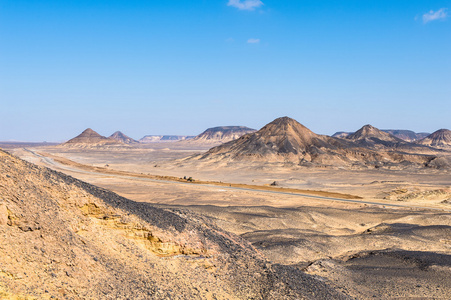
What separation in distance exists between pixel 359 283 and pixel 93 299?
35.7 ft

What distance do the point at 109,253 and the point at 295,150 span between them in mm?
88446

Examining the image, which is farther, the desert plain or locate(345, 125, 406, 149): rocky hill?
locate(345, 125, 406, 149): rocky hill

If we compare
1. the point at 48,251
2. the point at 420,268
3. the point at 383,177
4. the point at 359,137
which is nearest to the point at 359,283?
the point at 420,268

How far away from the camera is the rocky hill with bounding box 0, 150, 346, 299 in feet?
26.2

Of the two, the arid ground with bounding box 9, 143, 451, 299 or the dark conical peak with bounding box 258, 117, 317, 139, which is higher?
the dark conical peak with bounding box 258, 117, 317, 139

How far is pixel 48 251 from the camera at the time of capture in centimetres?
835

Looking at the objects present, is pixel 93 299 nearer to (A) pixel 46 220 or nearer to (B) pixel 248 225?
(A) pixel 46 220

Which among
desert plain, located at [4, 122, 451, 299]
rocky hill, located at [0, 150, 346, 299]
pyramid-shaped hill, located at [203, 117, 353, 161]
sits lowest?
desert plain, located at [4, 122, 451, 299]

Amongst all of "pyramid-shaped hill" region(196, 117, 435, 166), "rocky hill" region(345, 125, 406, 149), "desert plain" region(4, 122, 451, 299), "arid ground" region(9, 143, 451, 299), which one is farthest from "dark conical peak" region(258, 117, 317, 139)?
"rocky hill" region(345, 125, 406, 149)

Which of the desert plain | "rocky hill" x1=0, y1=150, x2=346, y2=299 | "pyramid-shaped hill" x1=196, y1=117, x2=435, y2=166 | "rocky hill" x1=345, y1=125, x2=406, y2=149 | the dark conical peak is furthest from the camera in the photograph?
"rocky hill" x1=345, y1=125, x2=406, y2=149

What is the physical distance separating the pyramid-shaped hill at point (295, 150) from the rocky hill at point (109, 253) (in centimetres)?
7793

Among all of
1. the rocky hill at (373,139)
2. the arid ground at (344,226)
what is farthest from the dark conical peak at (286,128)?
the rocky hill at (373,139)

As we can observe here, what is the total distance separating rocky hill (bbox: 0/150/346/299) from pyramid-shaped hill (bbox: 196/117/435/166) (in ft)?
256

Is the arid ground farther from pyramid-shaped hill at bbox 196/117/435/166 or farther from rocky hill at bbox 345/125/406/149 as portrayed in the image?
rocky hill at bbox 345/125/406/149
